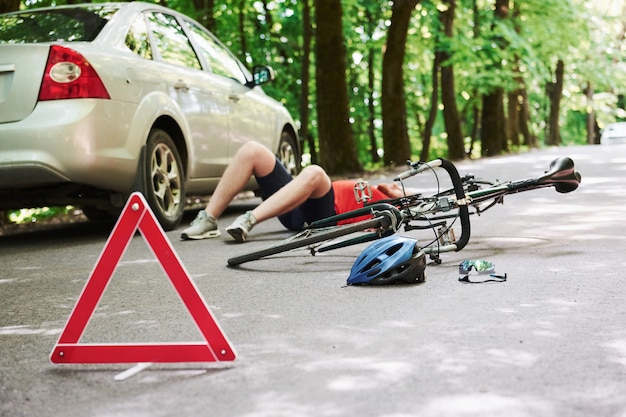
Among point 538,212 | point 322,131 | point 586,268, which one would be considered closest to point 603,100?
point 322,131

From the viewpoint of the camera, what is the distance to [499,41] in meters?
26.9

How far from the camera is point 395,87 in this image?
21594 mm

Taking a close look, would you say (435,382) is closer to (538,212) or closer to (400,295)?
(400,295)

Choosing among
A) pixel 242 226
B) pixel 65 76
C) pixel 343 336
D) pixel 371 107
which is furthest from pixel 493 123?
pixel 343 336

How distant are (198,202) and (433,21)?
12.9 m

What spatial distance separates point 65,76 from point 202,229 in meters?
1.65

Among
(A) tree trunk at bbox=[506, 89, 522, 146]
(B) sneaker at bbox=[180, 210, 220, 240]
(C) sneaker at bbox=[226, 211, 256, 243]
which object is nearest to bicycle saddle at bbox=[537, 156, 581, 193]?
(C) sneaker at bbox=[226, 211, 256, 243]

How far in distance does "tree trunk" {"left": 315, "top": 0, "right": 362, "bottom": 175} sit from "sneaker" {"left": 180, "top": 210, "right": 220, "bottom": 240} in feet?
31.5

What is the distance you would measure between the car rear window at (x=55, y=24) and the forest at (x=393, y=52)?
8763 millimetres

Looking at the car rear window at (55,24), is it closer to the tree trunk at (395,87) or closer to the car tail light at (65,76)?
the car tail light at (65,76)

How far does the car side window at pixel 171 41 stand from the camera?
9.06 m

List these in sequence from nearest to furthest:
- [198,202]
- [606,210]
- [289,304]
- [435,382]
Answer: [435,382] < [289,304] < [606,210] < [198,202]

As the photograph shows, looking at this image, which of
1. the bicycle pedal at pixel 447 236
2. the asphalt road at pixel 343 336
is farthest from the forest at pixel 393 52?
the bicycle pedal at pixel 447 236

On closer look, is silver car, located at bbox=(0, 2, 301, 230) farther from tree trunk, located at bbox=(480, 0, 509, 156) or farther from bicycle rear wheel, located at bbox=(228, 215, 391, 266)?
tree trunk, located at bbox=(480, 0, 509, 156)
